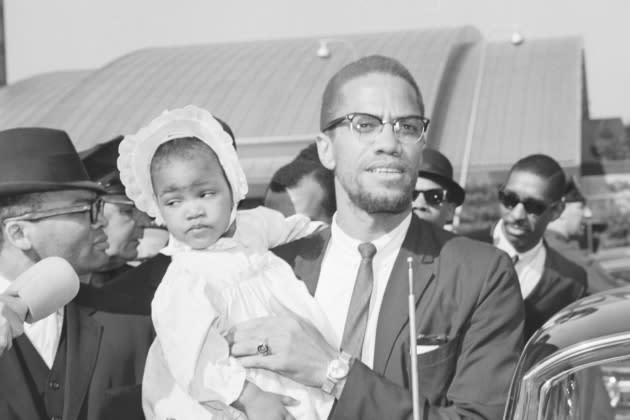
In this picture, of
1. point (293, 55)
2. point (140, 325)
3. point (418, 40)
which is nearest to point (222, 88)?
point (293, 55)

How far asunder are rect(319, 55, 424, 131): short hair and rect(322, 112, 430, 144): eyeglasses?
0.07 metres

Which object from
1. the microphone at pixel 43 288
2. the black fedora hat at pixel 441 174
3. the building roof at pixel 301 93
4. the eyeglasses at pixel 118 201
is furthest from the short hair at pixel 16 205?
the building roof at pixel 301 93

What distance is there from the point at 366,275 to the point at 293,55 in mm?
46863

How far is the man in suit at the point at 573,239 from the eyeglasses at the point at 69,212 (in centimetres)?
370

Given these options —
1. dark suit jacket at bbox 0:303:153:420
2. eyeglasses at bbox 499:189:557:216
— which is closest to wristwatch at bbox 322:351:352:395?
dark suit jacket at bbox 0:303:153:420

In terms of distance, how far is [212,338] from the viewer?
11.3 feet

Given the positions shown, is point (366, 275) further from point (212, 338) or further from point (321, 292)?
point (212, 338)

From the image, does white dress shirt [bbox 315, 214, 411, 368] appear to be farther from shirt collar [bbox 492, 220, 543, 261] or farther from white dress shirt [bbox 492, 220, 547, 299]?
shirt collar [bbox 492, 220, 543, 261]

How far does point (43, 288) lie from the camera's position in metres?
3.22

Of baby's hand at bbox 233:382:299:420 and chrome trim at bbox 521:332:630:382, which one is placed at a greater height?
chrome trim at bbox 521:332:630:382

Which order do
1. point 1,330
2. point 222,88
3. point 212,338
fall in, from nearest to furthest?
point 1,330, point 212,338, point 222,88

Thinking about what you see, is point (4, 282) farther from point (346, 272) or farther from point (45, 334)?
point (346, 272)

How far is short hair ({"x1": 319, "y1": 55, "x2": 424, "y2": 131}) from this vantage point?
380 centimetres

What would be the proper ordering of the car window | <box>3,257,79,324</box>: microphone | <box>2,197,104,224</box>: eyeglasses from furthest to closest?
<box>2,197,104,224</box>: eyeglasses
<box>3,257,79,324</box>: microphone
the car window
